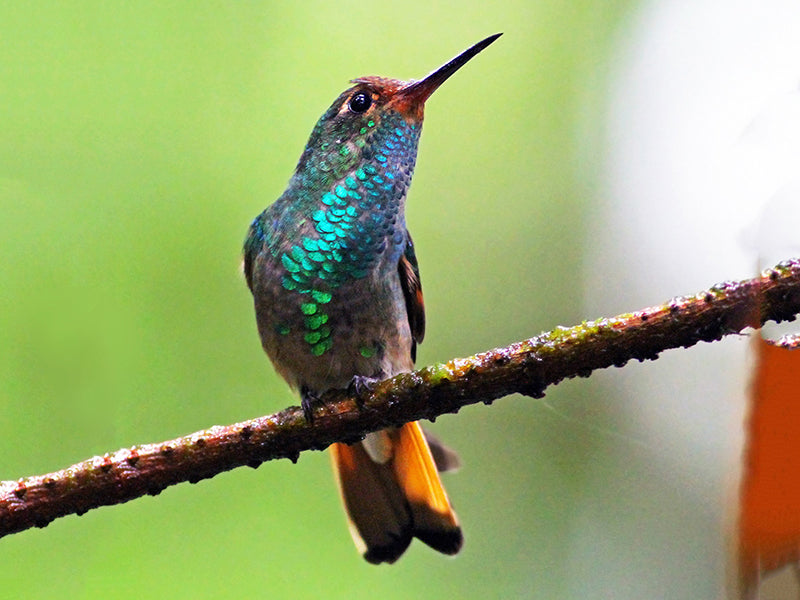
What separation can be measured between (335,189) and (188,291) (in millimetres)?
1235

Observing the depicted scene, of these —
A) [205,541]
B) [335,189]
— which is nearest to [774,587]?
[335,189]

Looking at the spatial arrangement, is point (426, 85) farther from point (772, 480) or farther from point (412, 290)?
point (772, 480)

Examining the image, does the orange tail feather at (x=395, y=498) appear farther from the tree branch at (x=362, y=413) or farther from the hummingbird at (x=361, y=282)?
the tree branch at (x=362, y=413)

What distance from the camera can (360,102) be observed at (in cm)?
262

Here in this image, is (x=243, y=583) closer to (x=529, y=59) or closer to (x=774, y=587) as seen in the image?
(x=774, y=587)

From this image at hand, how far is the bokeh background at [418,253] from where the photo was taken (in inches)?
53.1

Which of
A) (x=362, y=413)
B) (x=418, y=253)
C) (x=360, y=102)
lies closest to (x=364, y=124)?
(x=360, y=102)

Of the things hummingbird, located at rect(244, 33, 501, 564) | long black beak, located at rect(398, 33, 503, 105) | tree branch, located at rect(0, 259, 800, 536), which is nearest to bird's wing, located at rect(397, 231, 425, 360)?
hummingbird, located at rect(244, 33, 501, 564)

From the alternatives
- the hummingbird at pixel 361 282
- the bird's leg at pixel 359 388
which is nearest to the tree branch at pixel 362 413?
the bird's leg at pixel 359 388

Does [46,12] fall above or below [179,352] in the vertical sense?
above

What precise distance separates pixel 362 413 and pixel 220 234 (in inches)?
67.8

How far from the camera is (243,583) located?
2.53 metres

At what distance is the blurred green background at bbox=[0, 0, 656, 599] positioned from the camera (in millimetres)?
2607

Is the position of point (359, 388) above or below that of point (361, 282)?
below
